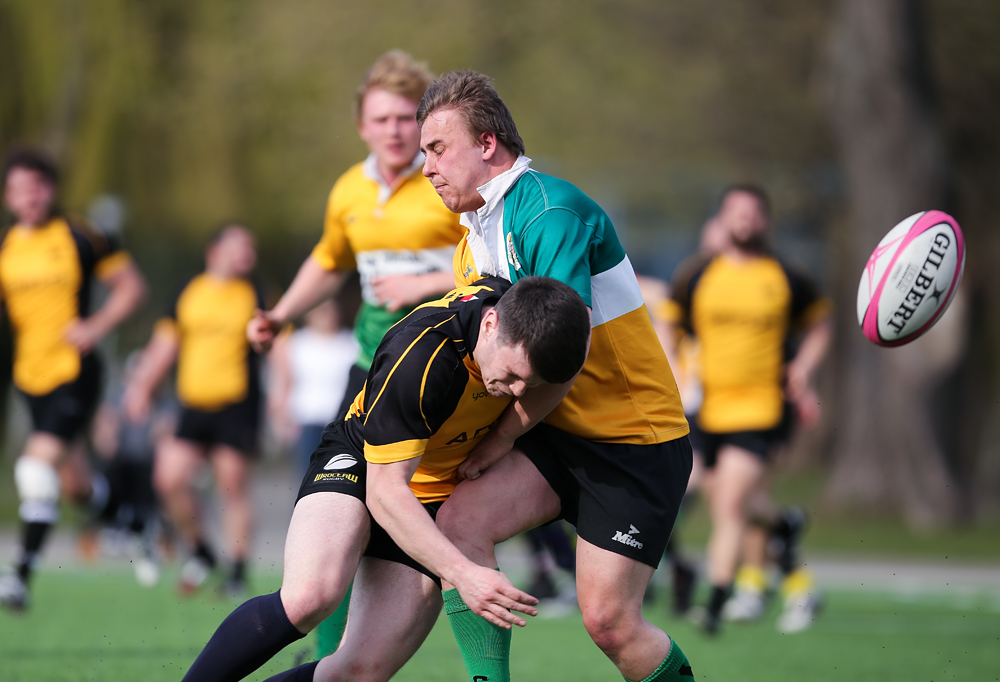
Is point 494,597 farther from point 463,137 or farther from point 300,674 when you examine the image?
point 463,137

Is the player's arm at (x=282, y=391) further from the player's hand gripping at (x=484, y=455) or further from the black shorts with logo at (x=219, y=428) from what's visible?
the player's hand gripping at (x=484, y=455)

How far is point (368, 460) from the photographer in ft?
11.9

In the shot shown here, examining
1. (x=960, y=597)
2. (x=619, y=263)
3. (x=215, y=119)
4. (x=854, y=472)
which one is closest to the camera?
(x=619, y=263)

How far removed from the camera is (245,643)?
3.65 m

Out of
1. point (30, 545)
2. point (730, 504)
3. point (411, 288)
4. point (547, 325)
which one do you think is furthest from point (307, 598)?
point (730, 504)

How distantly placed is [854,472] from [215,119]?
12.3m

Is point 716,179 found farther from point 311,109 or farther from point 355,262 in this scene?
point 355,262

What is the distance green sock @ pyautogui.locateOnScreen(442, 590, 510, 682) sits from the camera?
12.5ft

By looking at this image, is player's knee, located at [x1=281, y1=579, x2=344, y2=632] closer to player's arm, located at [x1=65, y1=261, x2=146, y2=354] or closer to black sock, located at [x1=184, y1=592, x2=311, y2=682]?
black sock, located at [x1=184, y1=592, x2=311, y2=682]

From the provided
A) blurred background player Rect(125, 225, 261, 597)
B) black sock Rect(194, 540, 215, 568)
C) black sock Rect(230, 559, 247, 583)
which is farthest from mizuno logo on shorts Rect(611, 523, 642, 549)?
black sock Rect(194, 540, 215, 568)

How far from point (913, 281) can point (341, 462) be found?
2315mm

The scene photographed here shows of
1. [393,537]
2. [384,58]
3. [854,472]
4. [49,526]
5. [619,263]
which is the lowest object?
[854,472]

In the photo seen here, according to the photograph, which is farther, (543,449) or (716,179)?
(716,179)

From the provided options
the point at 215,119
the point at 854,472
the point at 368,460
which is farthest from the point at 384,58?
the point at 215,119
